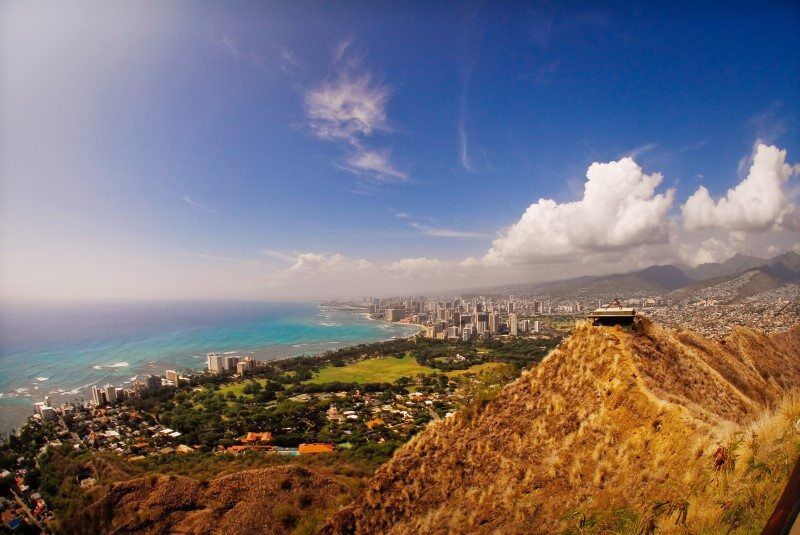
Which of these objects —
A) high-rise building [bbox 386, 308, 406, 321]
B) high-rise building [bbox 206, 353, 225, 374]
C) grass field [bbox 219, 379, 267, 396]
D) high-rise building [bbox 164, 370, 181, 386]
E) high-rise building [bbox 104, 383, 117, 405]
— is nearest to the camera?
high-rise building [bbox 104, 383, 117, 405]

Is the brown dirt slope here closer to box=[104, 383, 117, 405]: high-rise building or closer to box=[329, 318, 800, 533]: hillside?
box=[329, 318, 800, 533]: hillside

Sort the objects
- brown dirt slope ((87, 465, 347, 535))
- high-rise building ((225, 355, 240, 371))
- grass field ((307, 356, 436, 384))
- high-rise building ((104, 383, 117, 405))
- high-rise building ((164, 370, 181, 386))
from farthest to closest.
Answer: high-rise building ((225, 355, 240, 371))
grass field ((307, 356, 436, 384))
high-rise building ((164, 370, 181, 386))
high-rise building ((104, 383, 117, 405))
brown dirt slope ((87, 465, 347, 535))

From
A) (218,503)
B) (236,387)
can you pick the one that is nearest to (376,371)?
(236,387)

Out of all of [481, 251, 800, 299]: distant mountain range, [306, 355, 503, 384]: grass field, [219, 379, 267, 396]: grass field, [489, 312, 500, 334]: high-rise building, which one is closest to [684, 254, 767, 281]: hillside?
[481, 251, 800, 299]: distant mountain range

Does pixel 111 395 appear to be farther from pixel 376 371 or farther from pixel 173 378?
pixel 376 371

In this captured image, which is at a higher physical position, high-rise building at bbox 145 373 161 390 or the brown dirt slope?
the brown dirt slope
